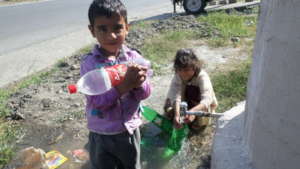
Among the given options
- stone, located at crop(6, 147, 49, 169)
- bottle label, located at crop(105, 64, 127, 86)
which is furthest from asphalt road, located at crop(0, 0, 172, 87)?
bottle label, located at crop(105, 64, 127, 86)

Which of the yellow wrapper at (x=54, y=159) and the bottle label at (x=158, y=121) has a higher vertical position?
the bottle label at (x=158, y=121)

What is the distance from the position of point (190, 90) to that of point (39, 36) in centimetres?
589

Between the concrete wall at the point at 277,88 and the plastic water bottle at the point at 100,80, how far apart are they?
2.31 ft

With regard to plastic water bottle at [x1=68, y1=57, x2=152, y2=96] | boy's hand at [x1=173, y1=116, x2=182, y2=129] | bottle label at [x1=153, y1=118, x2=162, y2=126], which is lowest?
bottle label at [x1=153, y1=118, x2=162, y2=126]

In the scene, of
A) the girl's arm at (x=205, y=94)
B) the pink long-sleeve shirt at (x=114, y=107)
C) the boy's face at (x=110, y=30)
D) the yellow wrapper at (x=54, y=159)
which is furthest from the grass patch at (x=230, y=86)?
the boy's face at (x=110, y=30)

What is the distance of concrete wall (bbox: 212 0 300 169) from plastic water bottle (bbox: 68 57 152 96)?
71 centimetres

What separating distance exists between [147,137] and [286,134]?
154cm

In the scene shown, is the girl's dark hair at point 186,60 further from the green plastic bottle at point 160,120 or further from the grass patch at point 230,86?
the grass patch at point 230,86

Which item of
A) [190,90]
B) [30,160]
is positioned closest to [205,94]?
[190,90]

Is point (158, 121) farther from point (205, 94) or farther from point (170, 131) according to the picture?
point (205, 94)

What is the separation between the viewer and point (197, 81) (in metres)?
2.70

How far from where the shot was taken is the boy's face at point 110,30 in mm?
1475

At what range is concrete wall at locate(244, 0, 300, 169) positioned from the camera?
1.26 meters

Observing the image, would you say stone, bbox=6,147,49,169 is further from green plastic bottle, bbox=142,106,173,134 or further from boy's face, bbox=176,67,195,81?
boy's face, bbox=176,67,195,81
